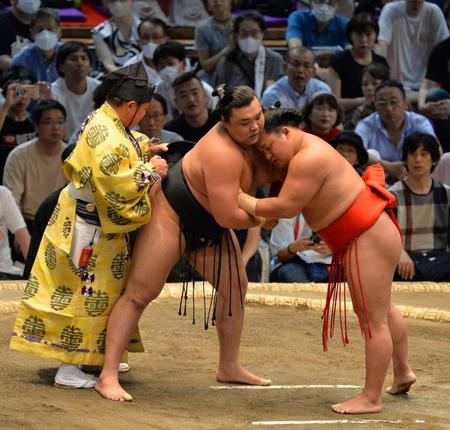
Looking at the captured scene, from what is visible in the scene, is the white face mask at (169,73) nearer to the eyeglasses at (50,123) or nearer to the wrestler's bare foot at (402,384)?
the eyeglasses at (50,123)

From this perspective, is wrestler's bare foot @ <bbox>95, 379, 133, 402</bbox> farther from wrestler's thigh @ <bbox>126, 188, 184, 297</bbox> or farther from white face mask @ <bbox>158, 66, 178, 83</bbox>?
white face mask @ <bbox>158, 66, 178, 83</bbox>

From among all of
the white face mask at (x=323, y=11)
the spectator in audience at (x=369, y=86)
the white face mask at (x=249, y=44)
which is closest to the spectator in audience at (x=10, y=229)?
the white face mask at (x=249, y=44)

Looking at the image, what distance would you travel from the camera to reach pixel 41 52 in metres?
6.25

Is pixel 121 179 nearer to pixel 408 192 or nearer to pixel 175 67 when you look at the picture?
pixel 408 192

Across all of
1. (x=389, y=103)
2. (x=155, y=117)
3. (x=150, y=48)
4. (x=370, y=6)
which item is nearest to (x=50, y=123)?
(x=155, y=117)

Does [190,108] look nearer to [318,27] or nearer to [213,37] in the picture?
[213,37]

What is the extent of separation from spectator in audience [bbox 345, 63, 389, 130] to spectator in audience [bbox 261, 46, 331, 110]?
0.31 meters

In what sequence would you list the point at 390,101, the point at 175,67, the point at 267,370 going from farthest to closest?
1. the point at 175,67
2. the point at 390,101
3. the point at 267,370

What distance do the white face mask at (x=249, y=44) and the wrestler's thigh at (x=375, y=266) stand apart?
3157 millimetres

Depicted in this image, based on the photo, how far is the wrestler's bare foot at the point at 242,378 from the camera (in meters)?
3.49

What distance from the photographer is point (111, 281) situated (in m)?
3.29

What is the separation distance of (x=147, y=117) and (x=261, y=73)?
45.4 inches

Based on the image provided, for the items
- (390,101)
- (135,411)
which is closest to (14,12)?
(390,101)

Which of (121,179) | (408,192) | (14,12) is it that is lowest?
(408,192)
